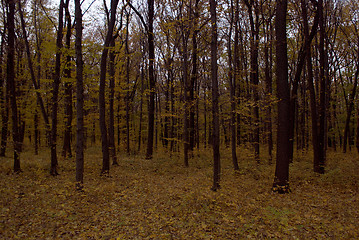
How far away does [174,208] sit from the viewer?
20.6 feet

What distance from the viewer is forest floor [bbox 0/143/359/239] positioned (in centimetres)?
494

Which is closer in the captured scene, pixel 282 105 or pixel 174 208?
pixel 174 208

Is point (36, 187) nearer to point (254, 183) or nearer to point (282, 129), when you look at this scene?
point (254, 183)

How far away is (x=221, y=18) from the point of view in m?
12.3

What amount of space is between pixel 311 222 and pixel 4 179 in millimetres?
11193

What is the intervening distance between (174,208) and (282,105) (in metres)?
5.48

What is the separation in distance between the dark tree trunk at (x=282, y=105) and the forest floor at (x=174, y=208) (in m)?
0.68

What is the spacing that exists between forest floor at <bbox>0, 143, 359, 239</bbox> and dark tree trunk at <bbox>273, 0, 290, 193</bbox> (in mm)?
677

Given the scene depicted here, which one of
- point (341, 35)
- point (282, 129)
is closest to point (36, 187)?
point (282, 129)

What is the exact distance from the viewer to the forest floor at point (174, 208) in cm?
494

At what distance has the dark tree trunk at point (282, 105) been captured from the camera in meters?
7.81

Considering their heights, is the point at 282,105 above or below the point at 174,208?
above

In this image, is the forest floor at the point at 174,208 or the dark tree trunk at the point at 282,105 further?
the dark tree trunk at the point at 282,105

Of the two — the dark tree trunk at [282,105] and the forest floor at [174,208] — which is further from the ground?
the dark tree trunk at [282,105]
